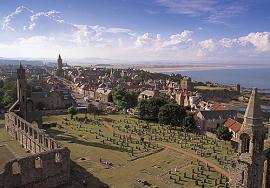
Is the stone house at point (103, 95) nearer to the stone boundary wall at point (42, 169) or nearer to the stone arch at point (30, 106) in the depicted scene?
the stone arch at point (30, 106)

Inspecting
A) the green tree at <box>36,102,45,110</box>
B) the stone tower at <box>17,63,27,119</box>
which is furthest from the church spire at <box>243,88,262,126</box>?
the green tree at <box>36,102,45,110</box>

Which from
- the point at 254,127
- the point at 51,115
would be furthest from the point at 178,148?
the point at 51,115

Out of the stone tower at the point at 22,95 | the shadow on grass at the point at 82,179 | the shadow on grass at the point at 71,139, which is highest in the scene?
the stone tower at the point at 22,95

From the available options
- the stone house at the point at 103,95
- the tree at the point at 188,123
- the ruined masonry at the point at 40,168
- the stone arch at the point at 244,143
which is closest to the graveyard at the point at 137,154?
the tree at the point at 188,123

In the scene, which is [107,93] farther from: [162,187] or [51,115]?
[162,187]

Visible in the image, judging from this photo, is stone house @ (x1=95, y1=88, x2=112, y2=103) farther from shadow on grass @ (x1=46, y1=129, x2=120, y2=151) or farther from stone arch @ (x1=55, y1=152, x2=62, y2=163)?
stone arch @ (x1=55, y1=152, x2=62, y2=163)

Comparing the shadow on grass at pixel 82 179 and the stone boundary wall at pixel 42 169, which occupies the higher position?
the stone boundary wall at pixel 42 169

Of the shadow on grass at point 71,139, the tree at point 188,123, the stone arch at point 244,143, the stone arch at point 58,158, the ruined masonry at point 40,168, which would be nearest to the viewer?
the stone arch at point 244,143
